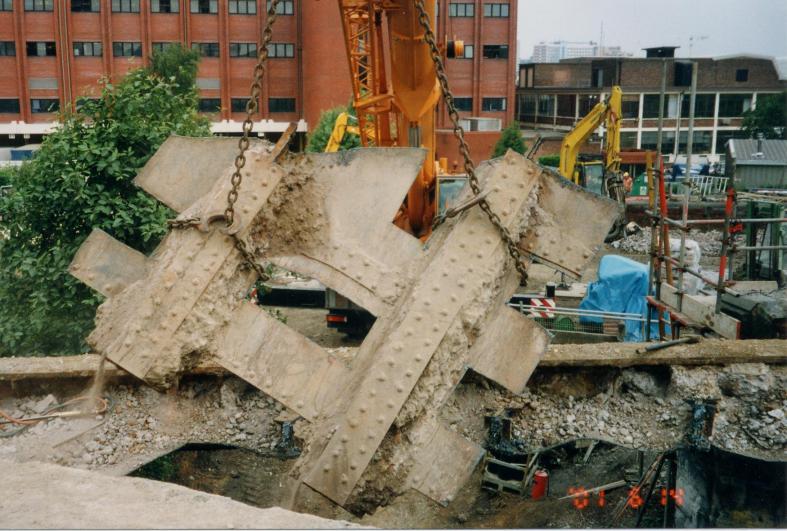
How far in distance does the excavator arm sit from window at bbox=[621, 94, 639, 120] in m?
23.8

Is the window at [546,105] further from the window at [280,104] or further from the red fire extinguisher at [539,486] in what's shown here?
the red fire extinguisher at [539,486]

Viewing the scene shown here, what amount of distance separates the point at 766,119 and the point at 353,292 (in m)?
38.8

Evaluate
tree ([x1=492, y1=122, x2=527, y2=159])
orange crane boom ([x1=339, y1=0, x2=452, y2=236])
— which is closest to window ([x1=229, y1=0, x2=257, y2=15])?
tree ([x1=492, y1=122, x2=527, y2=159])

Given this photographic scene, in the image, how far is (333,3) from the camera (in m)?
39.3

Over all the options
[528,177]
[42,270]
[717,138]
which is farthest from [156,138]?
[717,138]

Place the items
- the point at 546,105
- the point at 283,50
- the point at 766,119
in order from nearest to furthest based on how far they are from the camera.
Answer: the point at 766,119 < the point at 283,50 < the point at 546,105

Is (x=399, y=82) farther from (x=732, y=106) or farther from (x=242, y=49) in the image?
(x=732, y=106)

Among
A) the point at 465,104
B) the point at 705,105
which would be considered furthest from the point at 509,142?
the point at 705,105

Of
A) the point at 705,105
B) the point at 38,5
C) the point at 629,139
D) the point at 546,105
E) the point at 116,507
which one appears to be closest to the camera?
the point at 116,507

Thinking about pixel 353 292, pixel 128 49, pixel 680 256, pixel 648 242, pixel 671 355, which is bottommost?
pixel 648 242

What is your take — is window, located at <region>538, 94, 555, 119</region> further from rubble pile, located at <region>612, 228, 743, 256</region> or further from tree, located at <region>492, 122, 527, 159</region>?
rubble pile, located at <region>612, 228, 743, 256</region>

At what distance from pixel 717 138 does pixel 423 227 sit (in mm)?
34183

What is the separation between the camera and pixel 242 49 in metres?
41.5

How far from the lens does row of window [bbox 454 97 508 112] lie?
42.3 m
